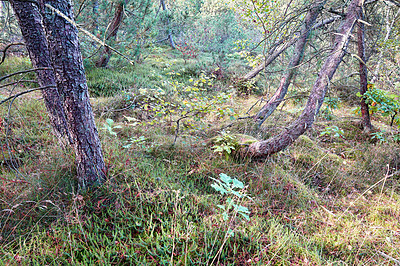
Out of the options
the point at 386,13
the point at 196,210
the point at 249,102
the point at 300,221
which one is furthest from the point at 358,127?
the point at 196,210

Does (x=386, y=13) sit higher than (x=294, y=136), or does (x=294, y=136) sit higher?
(x=386, y=13)

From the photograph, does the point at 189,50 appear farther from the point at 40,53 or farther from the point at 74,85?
the point at 74,85

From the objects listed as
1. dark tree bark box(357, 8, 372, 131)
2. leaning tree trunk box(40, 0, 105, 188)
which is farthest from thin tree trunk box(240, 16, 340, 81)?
leaning tree trunk box(40, 0, 105, 188)

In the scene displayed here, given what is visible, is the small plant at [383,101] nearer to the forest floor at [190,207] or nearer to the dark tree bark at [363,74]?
the dark tree bark at [363,74]

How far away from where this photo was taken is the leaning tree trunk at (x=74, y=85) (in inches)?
63.8

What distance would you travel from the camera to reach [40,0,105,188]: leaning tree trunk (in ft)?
5.32

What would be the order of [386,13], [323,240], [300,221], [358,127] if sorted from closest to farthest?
[323,240], [300,221], [358,127], [386,13]

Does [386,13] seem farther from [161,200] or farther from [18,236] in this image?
[18,236]

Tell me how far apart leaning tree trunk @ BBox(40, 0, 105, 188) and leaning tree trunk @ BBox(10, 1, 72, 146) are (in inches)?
24.1

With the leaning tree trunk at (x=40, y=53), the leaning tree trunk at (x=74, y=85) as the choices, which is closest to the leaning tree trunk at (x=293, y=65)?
the leaning tree trunk at (x=74, y=85)

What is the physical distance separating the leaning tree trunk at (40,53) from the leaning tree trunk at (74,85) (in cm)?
61

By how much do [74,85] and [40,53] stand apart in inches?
51.2

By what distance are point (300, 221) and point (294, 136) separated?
1122 mm

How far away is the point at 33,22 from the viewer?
2420 mm
